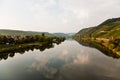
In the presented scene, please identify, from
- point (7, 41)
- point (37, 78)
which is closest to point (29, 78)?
point (37, 78)

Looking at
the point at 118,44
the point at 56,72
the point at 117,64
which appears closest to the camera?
the point at 56,72

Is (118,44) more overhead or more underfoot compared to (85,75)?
more overhead

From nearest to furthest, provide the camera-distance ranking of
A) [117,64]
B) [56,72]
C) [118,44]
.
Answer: [56,72] → [117,64] → [118,44]

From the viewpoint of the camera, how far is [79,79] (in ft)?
155

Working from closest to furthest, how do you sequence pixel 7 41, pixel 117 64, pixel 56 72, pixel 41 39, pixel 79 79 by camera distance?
pixel 79 79 → pixel 56 72 → pixel 117 64 → pixel 7 41 → pixel 41 39

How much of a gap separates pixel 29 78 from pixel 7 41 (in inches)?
4163

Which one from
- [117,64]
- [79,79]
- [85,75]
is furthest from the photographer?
[117,64]

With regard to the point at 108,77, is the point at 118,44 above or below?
above

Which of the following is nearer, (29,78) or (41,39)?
(29,78)

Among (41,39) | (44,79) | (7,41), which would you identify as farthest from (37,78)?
(41,39)

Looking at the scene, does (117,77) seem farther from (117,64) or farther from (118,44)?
(118,44)

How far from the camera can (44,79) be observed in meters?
48.9

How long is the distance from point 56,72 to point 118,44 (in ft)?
193

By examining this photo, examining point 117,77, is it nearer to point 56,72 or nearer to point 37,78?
point 56,72
